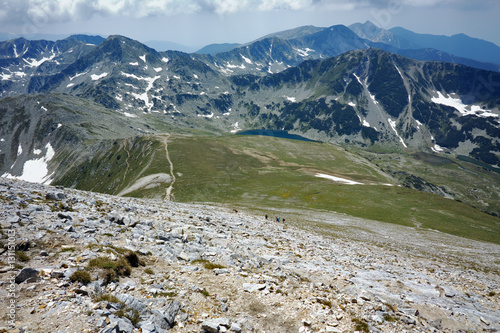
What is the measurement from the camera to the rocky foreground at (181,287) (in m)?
11.2

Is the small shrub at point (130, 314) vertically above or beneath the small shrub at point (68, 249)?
beneath

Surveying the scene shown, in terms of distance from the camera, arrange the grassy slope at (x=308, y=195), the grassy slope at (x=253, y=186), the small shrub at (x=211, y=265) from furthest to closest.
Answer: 1. the grassy slope at (x=253, y=186)
2. the grassy slope at (x=308, y=195)
3. the small shrub at (x=211, y=265)

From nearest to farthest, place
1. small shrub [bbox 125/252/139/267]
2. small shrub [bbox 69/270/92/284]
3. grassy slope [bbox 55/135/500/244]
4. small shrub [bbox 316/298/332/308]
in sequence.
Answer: small shrub [bbox 69/270/92/284] < small shrub [bbox 316/298/332/308] < small shrub [bbox 125/252/139/267] < grassy slope [bbox 55/135/500/244]

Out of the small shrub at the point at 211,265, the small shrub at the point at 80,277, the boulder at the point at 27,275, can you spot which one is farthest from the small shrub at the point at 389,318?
the boulder at the point at 27,275

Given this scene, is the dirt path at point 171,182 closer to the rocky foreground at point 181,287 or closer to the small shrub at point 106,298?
the rocky foreground at point 181,287

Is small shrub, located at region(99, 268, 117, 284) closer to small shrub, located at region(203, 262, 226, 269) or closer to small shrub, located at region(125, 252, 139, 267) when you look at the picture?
small shrub, located at region(125, 252, 139, 267)

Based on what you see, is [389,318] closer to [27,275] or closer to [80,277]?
[80,277]

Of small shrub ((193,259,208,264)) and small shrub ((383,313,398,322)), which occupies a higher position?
small shrub ((383,313,398,322))

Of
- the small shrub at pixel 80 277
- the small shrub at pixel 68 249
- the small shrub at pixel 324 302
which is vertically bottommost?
the small shrub at pixel 324 302

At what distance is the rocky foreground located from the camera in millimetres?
11219

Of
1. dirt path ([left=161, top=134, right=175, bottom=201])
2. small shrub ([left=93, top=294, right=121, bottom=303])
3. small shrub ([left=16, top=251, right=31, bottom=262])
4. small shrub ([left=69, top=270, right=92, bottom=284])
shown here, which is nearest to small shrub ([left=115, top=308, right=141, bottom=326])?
small shrub ([left=93, top=294, right=121, bottom=303])

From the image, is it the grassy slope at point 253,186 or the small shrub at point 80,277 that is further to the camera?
the grassy slope at point 253,186

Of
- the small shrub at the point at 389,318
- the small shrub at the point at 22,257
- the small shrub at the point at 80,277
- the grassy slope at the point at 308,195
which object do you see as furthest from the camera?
the grassy slope at the point at 308,195

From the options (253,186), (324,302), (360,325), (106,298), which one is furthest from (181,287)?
(253,186)
